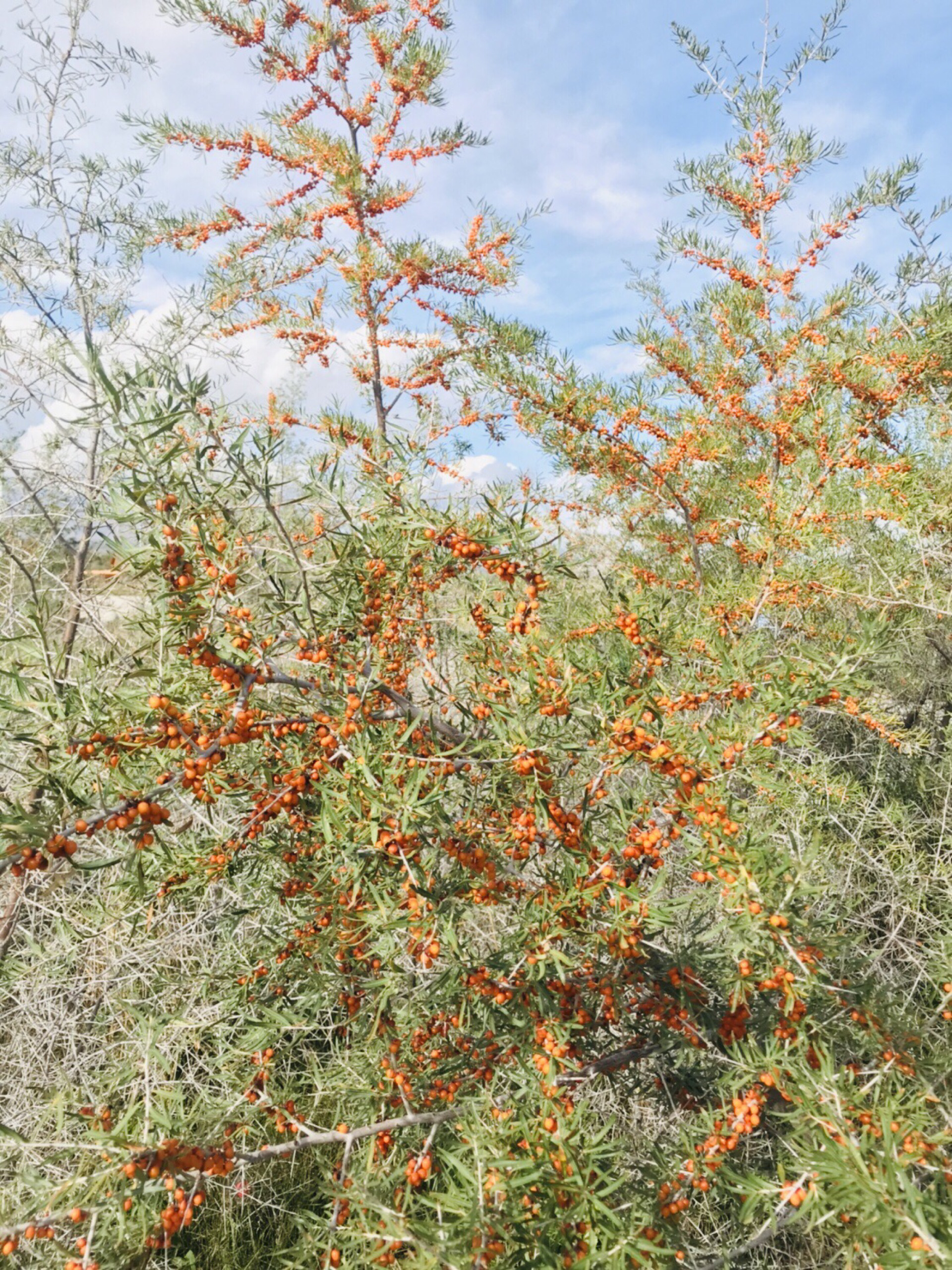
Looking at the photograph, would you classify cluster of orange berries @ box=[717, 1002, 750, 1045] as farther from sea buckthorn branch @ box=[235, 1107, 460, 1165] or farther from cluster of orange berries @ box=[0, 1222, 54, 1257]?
cluster of orange berries @ box=[0, 1222, 54, 1257]

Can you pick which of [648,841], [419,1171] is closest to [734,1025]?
[648,841]

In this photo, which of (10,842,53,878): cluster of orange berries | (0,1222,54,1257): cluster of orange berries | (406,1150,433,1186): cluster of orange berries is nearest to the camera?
(10,842,53,878): cluster of orange berries

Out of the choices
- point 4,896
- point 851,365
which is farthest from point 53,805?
point 851,365

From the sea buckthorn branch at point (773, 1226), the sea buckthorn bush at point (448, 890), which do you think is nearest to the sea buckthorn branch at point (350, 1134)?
the sea buckthorn bush at point (448, 890)

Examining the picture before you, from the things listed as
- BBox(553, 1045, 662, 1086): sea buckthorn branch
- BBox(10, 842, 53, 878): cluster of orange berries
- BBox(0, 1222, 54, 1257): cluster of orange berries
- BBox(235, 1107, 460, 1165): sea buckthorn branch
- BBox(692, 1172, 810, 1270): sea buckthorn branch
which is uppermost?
BBox(10, 842, 53, 878): cluster of orange berries

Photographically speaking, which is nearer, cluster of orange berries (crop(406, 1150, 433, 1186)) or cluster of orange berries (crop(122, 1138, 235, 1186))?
cluster of orange berries (crop(122, 1138, 235, 1186))

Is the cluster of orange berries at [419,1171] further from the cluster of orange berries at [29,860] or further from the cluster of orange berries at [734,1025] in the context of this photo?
the cluster of orange berries at [29,860]

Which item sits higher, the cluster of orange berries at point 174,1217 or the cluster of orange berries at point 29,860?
the cluster of orange berries at point 29,860

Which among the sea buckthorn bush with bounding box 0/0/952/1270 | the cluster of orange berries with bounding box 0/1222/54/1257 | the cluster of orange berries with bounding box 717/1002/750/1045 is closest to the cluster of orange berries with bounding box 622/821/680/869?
the sea buckthorn bush with bounding box 0/0/952/1270

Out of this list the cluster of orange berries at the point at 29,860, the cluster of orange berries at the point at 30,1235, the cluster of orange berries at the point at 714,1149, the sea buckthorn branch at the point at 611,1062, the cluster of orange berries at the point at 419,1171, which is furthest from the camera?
the sea buckthorn branch at the point at 611,1062

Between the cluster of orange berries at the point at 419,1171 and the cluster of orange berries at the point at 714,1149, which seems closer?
the cluster of orange berries at the point at 714,1149

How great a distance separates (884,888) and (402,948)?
306 cm

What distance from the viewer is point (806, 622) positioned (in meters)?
3.82

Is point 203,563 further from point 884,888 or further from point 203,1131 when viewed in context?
point 884,888
